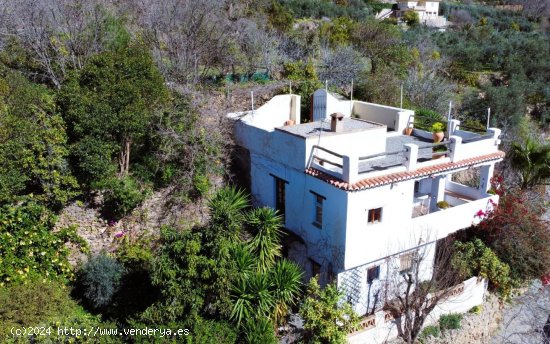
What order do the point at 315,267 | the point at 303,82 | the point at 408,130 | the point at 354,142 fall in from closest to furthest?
1. the point at 315,267
2. the point at 354,142
3. the point at 408,130
4. the point at 303,82

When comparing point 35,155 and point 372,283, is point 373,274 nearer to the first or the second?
point 372,283

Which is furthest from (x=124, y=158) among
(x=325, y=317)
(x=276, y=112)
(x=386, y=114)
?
(x=386, y=114)

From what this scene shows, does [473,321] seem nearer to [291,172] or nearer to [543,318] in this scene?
[543,318]

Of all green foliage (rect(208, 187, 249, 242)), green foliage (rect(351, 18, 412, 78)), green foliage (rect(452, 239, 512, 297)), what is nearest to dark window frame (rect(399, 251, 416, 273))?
green foliage (rect(452, 239, 512, 297))

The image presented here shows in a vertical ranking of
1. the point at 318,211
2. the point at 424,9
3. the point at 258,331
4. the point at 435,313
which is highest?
the point at 424,9

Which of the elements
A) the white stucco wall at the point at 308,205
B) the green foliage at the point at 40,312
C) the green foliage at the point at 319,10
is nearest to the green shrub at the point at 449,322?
the white stucco wall at the point at 308,205

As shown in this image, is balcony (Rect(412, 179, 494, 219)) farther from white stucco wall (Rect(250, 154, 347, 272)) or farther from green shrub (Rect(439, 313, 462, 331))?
white stucco wall (Rect(250, 154, 347, 272))

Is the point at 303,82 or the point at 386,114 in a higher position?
the point at 303,82
